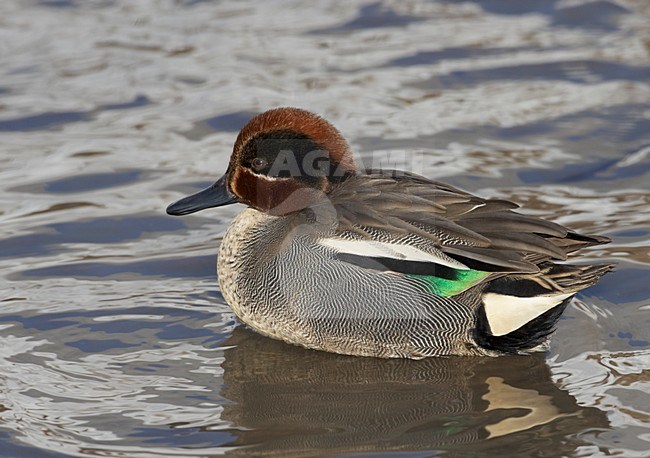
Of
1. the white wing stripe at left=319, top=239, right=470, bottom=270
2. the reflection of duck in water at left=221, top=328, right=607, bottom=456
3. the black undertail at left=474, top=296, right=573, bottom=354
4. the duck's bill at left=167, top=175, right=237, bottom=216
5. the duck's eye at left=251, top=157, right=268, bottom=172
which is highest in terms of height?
the duck's eye at left=251, top=157, right=268, bottom=172

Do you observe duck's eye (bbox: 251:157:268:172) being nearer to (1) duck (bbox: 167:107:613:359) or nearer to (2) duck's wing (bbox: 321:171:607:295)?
(1) duck (bbox: 167:107:613:359)

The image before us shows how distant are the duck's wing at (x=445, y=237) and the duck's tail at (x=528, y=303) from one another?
10cm

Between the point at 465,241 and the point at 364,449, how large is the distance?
3.81ft

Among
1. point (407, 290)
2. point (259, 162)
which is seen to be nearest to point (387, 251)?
point (407, 290)

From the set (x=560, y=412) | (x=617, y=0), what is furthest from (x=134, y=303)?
(x=617, y=0)

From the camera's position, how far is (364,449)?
4535 mm

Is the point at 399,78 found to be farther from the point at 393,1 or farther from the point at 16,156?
the point at 16,156

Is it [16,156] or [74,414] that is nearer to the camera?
[74,414]

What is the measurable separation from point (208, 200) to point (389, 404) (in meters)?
1.56

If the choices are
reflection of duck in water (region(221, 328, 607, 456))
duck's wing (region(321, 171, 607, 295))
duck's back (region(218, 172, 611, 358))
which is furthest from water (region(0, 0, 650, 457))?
duck's wing (region(321, 171, 607, 295))

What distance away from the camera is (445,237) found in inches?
206

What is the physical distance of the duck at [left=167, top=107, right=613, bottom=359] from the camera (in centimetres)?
523

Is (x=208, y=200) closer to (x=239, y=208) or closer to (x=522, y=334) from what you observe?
(x=239, y=208)

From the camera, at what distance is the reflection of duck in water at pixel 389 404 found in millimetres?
4629
